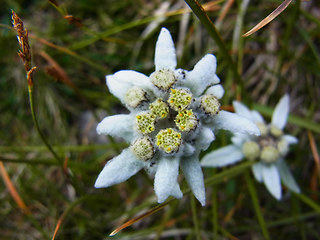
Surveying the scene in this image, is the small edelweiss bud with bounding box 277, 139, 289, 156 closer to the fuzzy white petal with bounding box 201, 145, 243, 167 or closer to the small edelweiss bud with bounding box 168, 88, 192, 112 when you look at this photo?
the fuzzy white petal with bounding box 201, 145, 243, 167

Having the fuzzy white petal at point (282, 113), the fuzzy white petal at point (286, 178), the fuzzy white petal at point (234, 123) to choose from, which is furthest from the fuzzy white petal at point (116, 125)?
the fuzzy white petal at point (286, 178)

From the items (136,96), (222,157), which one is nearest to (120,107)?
(222,157)

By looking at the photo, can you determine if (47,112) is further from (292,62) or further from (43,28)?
(292,62)

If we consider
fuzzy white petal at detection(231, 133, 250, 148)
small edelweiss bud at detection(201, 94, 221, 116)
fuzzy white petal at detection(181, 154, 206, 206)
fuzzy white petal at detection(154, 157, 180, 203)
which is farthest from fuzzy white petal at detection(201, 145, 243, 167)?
small edelweiss bud at detection(201, 94, 221, 116)

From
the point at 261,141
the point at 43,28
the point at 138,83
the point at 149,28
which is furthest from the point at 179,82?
the point at 43,28

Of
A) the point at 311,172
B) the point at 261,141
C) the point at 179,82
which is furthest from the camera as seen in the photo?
the point at 311,172

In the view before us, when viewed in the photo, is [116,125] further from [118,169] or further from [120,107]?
[120,107]
